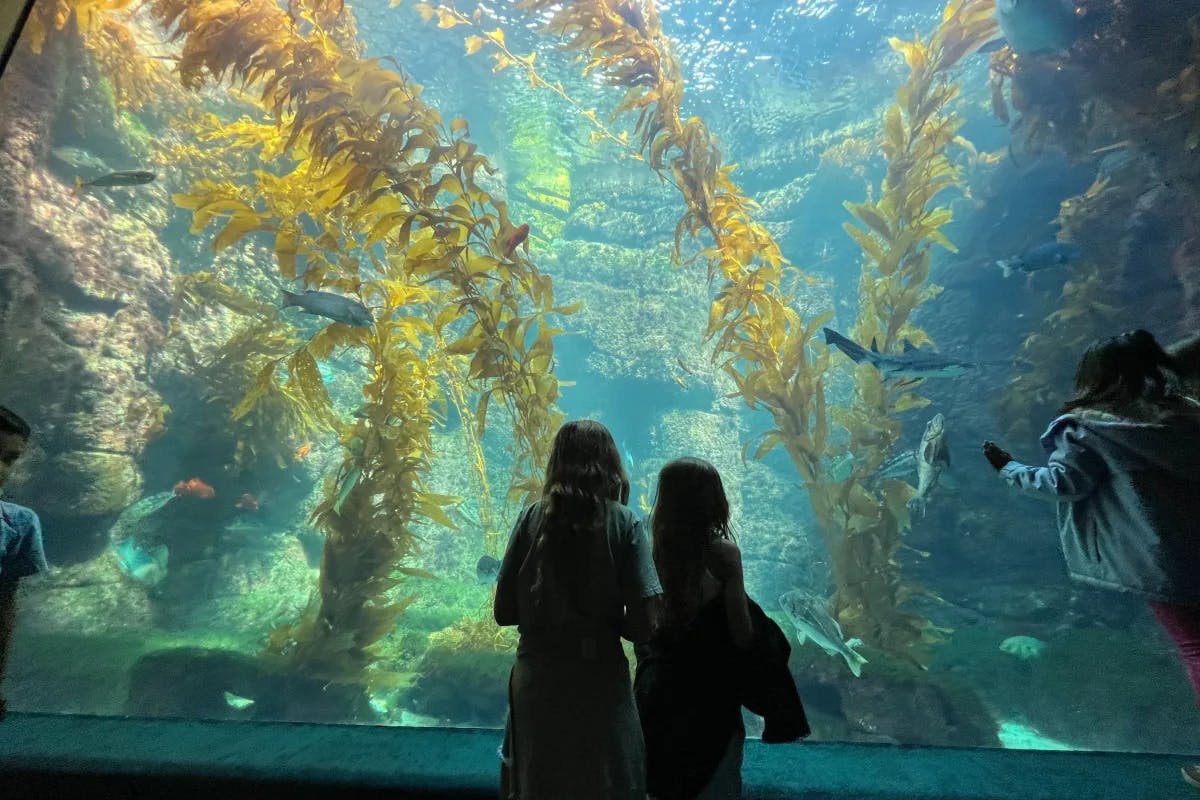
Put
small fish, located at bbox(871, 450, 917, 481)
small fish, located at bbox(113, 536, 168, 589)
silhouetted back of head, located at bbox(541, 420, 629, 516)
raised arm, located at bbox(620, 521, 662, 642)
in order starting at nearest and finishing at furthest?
raised arm, located at bbox(620, 521, 662, 642)
silhouetted back of head, located at bbox(541, 420, 629, 516)
small fish, located at bbox(871, 450, 917, 481)
small fish, located at bbox(113, 536, 168, 589)

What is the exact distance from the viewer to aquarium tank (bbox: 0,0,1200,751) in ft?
13.4

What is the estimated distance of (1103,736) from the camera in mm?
4980

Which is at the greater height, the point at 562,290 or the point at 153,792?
the point at 562,290

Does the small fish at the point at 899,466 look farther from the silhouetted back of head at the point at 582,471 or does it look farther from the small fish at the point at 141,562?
the small fish at the point at 141,562

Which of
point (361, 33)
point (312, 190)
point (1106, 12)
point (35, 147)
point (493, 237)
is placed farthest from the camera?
point (361, 33)

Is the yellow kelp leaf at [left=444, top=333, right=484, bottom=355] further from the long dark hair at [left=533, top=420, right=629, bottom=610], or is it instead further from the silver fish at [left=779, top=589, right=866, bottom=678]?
the silver fish at [left=779, top=589, right=866, bottom=678]

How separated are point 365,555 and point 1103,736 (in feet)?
23.2

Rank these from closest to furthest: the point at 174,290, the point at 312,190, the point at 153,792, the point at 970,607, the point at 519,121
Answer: the point at 153,792 → the point at 312,190 → the point at 970,607 → the point at 174,290 → the point at 519,121

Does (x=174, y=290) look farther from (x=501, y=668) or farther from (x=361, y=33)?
(x=361, y=33)

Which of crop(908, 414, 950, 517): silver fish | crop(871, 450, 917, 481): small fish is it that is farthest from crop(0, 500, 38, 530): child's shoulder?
crop(871, 450, 917, 481): small fish

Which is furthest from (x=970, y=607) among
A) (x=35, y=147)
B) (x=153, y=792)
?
(x=35, y=147)

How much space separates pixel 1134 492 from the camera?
6.27 feet

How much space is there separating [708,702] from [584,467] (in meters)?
0.79

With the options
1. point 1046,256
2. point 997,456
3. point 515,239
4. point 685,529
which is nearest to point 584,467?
point 685,529
